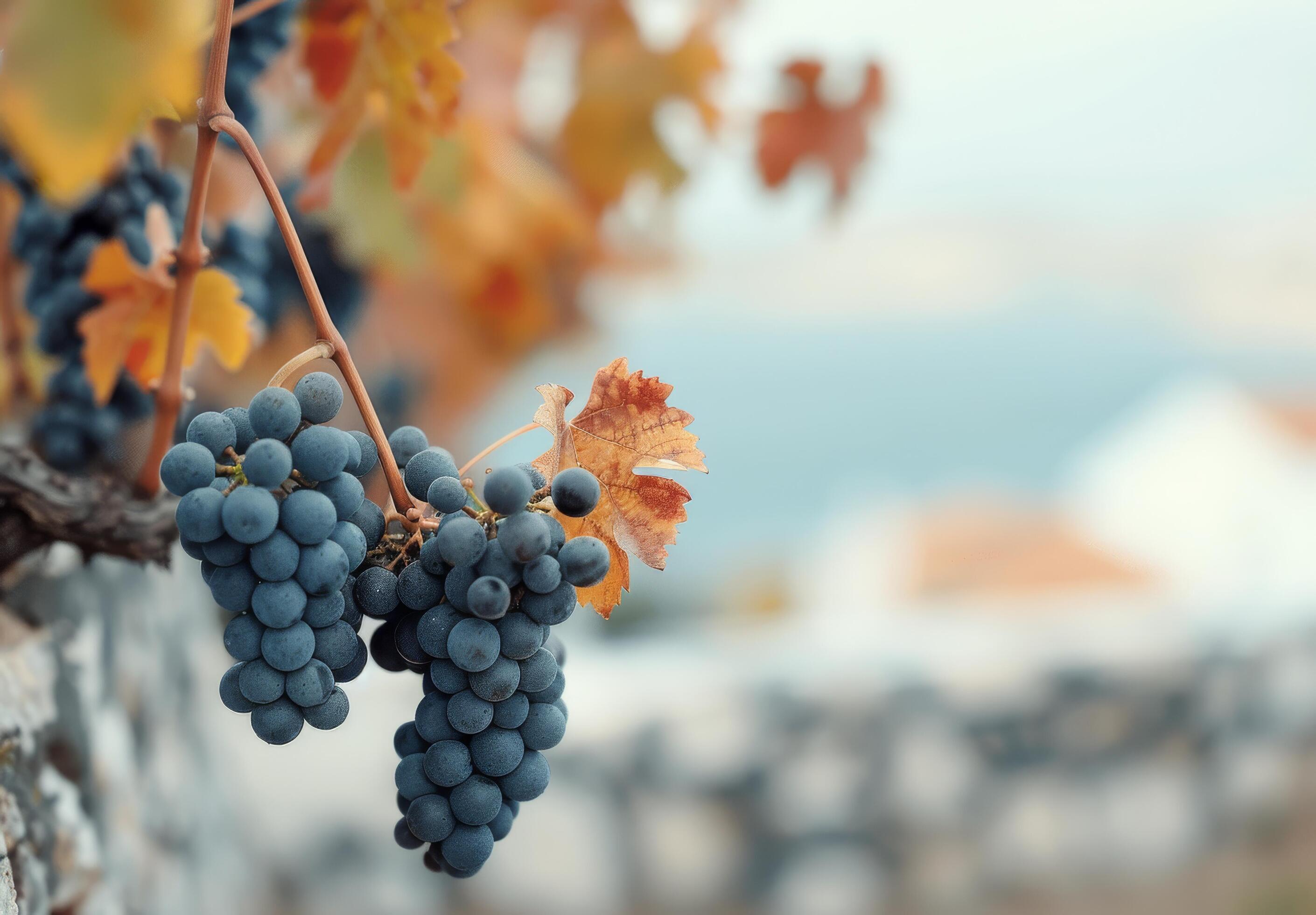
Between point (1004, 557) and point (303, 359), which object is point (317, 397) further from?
point (1004, 557)

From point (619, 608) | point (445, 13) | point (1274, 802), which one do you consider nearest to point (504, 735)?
point (445, 13)

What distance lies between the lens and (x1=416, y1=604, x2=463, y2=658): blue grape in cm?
26

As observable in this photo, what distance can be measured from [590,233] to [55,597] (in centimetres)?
56

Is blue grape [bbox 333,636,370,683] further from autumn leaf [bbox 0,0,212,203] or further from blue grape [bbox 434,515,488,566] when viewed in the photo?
autumn leaf [bbox 0,0,212,203]

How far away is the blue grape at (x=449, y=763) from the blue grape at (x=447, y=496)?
69 millimetres

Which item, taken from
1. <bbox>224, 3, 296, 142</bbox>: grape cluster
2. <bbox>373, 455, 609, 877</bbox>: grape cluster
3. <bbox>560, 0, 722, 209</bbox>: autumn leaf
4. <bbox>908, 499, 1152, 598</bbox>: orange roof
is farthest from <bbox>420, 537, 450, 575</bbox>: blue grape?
<bbox>908, 499, 1152, 598</bbox>: orange roof

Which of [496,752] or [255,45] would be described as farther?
[255,45]

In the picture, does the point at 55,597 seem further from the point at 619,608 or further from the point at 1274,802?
the point at 619,608

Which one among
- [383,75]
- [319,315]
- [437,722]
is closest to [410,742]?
[437,722]

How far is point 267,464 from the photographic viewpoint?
0.24 metres

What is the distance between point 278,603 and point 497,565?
58 millimetres

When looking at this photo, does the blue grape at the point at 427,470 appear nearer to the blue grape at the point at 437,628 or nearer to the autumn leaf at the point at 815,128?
the blue grape at the point at 437,628

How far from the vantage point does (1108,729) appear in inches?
56.7

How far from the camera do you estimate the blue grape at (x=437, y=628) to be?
265 mm
